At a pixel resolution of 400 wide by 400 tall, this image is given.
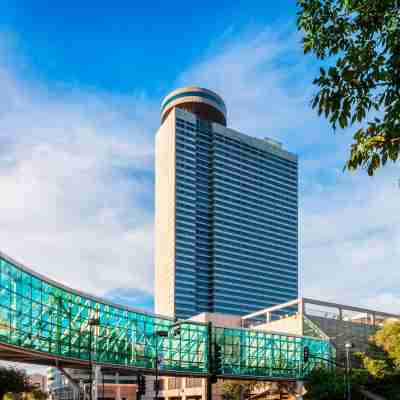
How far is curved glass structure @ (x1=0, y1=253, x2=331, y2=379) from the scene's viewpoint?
46125mm

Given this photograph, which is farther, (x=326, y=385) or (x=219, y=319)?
(x=219, y=319)

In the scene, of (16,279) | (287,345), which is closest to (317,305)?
(287,345)

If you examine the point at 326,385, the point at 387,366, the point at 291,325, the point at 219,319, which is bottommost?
the point at 326,385

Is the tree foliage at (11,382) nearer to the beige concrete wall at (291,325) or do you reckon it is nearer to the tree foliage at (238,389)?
the tree foliage at (238,389)

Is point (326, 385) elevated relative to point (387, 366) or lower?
lower

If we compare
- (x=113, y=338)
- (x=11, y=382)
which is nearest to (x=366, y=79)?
(x=113, y=338)

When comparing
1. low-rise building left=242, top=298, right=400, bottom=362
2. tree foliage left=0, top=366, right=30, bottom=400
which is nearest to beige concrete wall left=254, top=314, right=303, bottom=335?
low-rise building left=242, top=298, right=400, bottom=362

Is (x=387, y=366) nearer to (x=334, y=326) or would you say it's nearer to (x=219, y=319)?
(x=334, y=326)

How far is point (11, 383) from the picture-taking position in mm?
75000

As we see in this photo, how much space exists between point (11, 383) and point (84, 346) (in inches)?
951

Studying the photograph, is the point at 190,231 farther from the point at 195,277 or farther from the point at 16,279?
the point at 16,279

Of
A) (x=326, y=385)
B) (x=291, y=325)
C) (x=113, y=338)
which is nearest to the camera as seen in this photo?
(x=113, y=338)

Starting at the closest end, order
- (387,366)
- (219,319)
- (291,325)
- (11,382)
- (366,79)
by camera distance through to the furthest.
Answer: (366,79) → (387,366) → (11,382) → (291,325) → (219,319)

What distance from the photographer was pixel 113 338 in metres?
62.9
